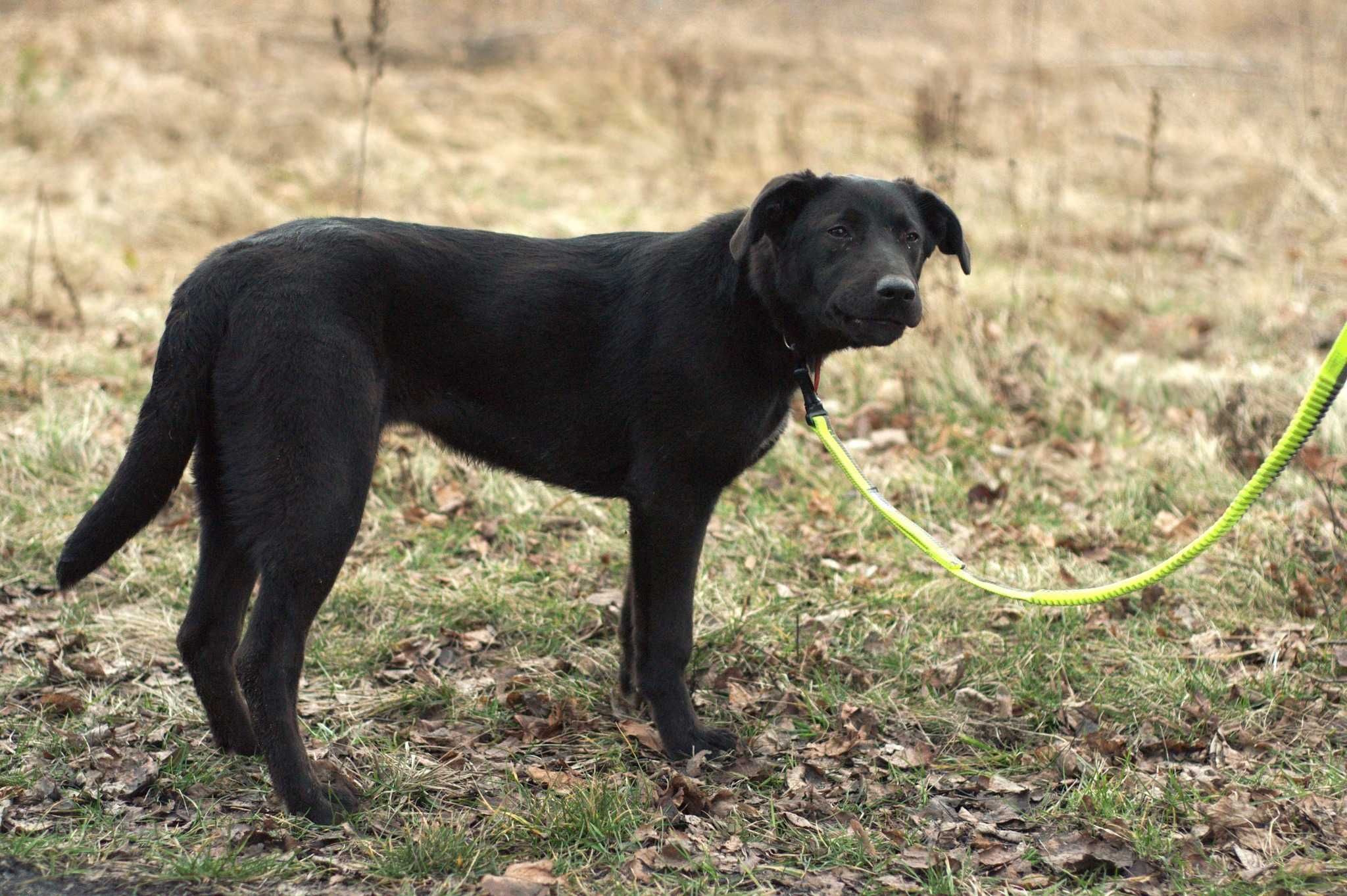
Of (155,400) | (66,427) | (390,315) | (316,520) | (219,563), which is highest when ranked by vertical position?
(390,315)

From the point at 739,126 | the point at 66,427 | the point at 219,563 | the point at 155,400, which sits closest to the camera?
the point at 155,400

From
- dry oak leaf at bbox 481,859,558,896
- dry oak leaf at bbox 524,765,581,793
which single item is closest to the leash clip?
dry oak leaf at bbox 524,765,581,793

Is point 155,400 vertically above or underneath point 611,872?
above

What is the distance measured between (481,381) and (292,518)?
0.73 metres

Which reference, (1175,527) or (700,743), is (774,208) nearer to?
(700,743)

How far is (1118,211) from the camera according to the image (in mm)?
10000

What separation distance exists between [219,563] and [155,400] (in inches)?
21.3

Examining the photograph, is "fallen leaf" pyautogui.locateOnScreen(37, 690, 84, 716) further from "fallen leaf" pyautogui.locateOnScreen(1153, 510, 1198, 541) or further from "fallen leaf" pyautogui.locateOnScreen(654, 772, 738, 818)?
"fallen leaf" pyautogui.locateOnScreen(1153, 510, 1198, 541)

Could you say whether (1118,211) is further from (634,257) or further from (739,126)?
(634,257)

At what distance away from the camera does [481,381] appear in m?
3.68

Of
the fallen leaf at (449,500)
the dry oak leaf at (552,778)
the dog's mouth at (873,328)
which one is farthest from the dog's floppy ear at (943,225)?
the fallen leaf at (449,500)

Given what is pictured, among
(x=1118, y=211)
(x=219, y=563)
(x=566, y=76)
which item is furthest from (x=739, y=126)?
(x=219, y=563)

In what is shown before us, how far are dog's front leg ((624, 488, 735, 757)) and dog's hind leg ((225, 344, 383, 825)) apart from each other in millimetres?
904

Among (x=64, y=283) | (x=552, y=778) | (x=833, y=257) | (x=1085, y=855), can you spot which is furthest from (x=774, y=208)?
(x=64, y=283)
